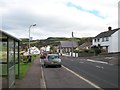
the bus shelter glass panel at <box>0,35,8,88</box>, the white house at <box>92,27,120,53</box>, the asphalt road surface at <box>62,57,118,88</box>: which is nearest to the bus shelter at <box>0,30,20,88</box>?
the bus shelter glass panel at <box>0,35,8,88</box>

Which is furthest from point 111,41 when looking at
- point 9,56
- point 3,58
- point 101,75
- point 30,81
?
point 9,56

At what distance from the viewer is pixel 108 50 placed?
298ft

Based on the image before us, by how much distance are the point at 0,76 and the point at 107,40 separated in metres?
75.4

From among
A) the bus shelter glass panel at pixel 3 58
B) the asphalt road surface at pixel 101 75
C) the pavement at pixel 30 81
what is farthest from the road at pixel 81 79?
Answer: the bus shelter glass panel at pixel 3 58

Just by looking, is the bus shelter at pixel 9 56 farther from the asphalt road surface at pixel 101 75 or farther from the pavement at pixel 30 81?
the asphalt road surface at pixel 101 75

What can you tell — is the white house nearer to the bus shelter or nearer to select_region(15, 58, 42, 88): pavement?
select_region(15, 58, 42, 88): pavement

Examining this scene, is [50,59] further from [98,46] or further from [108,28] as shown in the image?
[108,28]

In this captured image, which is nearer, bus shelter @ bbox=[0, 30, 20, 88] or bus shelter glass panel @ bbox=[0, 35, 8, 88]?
bus shelter @ bbox=[0, 30, 20, 88]

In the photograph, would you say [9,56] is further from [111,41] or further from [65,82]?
[111,41]

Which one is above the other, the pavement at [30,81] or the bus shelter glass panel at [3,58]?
the bus shelter glass panel at [3,58]


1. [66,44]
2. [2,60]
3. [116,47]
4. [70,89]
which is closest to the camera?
[70,89]

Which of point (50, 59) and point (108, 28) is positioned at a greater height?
point (108, 28)

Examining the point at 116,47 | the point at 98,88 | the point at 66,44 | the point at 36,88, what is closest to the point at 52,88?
the point at 36,88

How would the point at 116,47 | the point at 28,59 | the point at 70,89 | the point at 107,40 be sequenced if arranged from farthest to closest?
the point at 107,40
the point at 116,47
the point at 28,59
the point at 70,89
